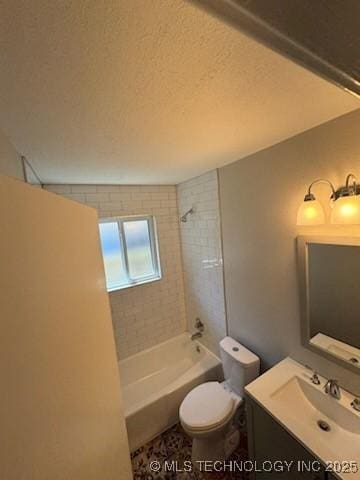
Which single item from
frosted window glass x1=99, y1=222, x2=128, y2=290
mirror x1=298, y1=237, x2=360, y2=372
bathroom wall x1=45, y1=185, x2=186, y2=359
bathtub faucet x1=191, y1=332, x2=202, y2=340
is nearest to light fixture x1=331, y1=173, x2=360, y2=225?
mirror x1=298, y1=237, x2=360, y2=372

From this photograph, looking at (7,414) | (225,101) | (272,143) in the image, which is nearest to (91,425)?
(7,414)

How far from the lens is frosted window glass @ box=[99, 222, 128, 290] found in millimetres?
2436

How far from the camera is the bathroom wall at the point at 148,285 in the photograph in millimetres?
2299

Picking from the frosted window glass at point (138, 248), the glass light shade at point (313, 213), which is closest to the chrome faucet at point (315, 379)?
the glass light shade at point (313, 213)

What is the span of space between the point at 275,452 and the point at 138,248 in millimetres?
2168

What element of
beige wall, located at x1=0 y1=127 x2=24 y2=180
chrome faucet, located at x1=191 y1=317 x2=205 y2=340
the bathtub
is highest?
beige wall, located at x1=0 y1=127 x2=24 y2=180

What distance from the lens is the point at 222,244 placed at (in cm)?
199

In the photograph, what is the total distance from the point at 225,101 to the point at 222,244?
1332 mm

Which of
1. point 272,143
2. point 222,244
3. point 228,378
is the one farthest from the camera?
point 222,244

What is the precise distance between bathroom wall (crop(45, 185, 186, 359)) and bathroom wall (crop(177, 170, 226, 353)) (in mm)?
128

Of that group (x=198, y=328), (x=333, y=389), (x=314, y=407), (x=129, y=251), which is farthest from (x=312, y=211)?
(x=129, y=251)

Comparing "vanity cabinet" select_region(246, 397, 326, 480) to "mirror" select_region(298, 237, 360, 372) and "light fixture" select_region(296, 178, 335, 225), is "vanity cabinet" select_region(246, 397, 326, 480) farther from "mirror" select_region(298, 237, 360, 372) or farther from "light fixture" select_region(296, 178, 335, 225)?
"light fixture" select_region(296, 178, 335, 225)

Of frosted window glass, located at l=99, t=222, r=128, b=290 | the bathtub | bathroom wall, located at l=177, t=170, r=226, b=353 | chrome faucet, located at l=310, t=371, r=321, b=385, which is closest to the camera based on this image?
chrome faucet, located at l=310, t=371, r=321, b=385

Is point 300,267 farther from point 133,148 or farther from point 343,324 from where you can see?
point 133,148
